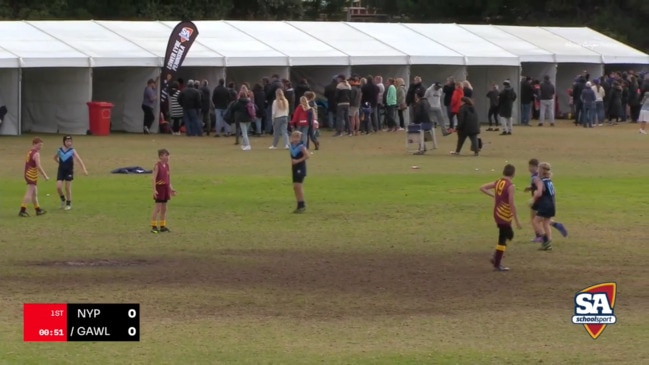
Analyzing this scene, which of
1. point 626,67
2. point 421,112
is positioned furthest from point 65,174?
point 626,67

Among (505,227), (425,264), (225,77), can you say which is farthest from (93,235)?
(225,77)

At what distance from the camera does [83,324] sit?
11555mm

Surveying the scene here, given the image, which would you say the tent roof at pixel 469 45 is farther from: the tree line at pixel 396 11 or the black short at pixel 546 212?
the black short at pixel 546 212

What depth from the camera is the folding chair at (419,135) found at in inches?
1324

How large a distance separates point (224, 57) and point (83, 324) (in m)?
28.5

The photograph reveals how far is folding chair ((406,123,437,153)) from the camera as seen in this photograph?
110 ft

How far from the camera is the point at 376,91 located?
4050cm

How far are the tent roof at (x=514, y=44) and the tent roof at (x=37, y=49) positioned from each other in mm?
16553

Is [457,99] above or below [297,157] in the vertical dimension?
above

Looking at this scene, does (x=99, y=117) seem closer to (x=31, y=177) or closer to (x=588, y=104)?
(x=31, y=177)

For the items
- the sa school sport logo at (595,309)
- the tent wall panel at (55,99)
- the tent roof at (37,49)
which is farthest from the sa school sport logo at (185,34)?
the sa school sport logo at (595,309)

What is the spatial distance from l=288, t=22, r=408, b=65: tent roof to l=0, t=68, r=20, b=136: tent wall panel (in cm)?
1088

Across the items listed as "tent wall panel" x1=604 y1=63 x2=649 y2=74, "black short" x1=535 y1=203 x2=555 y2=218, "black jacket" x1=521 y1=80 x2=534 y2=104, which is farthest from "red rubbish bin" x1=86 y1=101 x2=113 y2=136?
"black short" x1=535 y1=203 x2=555 y2=218

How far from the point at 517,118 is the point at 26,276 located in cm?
3303
